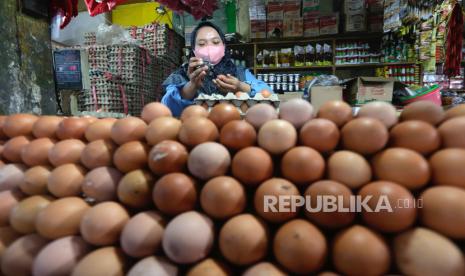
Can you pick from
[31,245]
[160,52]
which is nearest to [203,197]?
[31,245]

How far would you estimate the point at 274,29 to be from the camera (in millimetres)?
4391

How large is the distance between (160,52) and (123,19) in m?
1.82

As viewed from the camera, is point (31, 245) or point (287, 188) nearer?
point (287, 188)

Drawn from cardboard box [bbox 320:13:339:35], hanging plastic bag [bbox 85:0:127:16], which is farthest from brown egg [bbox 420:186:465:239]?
cardboard box [bbox 320:13:339:35]

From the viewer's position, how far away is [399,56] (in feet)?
13.1

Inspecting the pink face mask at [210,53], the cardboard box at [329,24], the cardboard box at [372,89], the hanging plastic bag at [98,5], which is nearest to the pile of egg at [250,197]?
the pink face mask at [210,53]

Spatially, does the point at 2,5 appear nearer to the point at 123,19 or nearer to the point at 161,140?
the point at 161,140

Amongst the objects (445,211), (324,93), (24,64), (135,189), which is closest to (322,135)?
(445,211)

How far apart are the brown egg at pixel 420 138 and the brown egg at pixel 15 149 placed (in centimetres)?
120

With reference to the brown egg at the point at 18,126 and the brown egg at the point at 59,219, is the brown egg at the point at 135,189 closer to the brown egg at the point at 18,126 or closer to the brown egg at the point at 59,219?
the brown egg at the point at 59,219

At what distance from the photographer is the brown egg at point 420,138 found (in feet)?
2.17

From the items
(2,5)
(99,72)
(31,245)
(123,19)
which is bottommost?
(31,245)

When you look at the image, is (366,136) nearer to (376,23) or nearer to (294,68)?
(294,68)

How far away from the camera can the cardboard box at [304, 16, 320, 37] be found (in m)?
4.25
